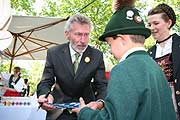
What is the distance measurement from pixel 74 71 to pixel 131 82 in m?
1.33

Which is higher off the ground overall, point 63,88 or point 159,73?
point 159,73

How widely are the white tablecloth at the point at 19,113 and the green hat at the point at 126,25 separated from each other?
2918 mm

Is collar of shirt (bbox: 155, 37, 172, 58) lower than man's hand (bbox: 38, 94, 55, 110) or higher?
higher

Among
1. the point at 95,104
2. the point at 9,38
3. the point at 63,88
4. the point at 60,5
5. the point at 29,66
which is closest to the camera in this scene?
the point at 95,104

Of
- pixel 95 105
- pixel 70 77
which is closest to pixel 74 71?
pixel 70 77

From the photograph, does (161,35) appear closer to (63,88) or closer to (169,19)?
(169,19)

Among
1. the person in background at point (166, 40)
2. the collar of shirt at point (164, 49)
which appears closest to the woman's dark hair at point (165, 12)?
the person in background at point (166, 40)

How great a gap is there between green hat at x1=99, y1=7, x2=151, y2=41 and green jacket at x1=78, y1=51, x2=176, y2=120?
13 centimetres

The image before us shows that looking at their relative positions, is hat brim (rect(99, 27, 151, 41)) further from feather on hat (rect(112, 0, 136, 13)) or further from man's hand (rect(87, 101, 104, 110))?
man's hand (rect(87, 101, 104, 110))

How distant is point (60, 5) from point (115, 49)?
2043 cm

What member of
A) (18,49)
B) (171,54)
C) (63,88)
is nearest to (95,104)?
(63,88)

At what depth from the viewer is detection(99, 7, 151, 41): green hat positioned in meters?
2.13

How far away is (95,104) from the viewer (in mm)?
2531

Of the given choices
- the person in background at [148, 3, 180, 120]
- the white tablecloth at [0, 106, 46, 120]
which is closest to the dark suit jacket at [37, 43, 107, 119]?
the person in background at [148, 3, 180, 120]
